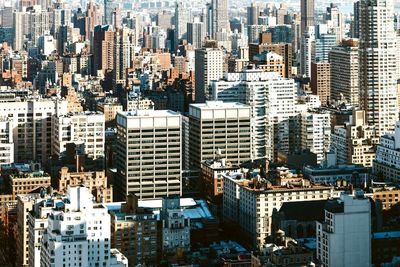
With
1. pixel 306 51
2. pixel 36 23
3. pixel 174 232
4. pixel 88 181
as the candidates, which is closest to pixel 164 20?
pixel 36 23

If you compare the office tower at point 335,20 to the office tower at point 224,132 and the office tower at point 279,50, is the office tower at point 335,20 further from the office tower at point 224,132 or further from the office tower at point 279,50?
the office tower at point 224,132

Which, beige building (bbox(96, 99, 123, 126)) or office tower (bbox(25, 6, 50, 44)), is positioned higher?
office tower (bbox(25, 6, 50, 44))

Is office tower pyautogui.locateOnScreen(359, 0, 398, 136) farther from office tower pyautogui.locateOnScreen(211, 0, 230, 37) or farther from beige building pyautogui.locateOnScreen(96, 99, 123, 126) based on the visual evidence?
office tower pyautogui.locateOnScreen(211, 0, 230, 37)

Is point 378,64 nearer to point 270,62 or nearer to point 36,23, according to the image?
point 270,62

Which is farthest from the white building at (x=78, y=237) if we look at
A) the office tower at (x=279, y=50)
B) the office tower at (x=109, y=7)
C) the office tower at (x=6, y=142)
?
the office tower at (x=109, y=7)

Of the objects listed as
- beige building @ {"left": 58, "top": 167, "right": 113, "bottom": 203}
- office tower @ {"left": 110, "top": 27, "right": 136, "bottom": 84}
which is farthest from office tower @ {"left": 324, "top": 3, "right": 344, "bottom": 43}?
beige building @ {"left": 58, "top": 167, "right": 113, "bottom": 203}
